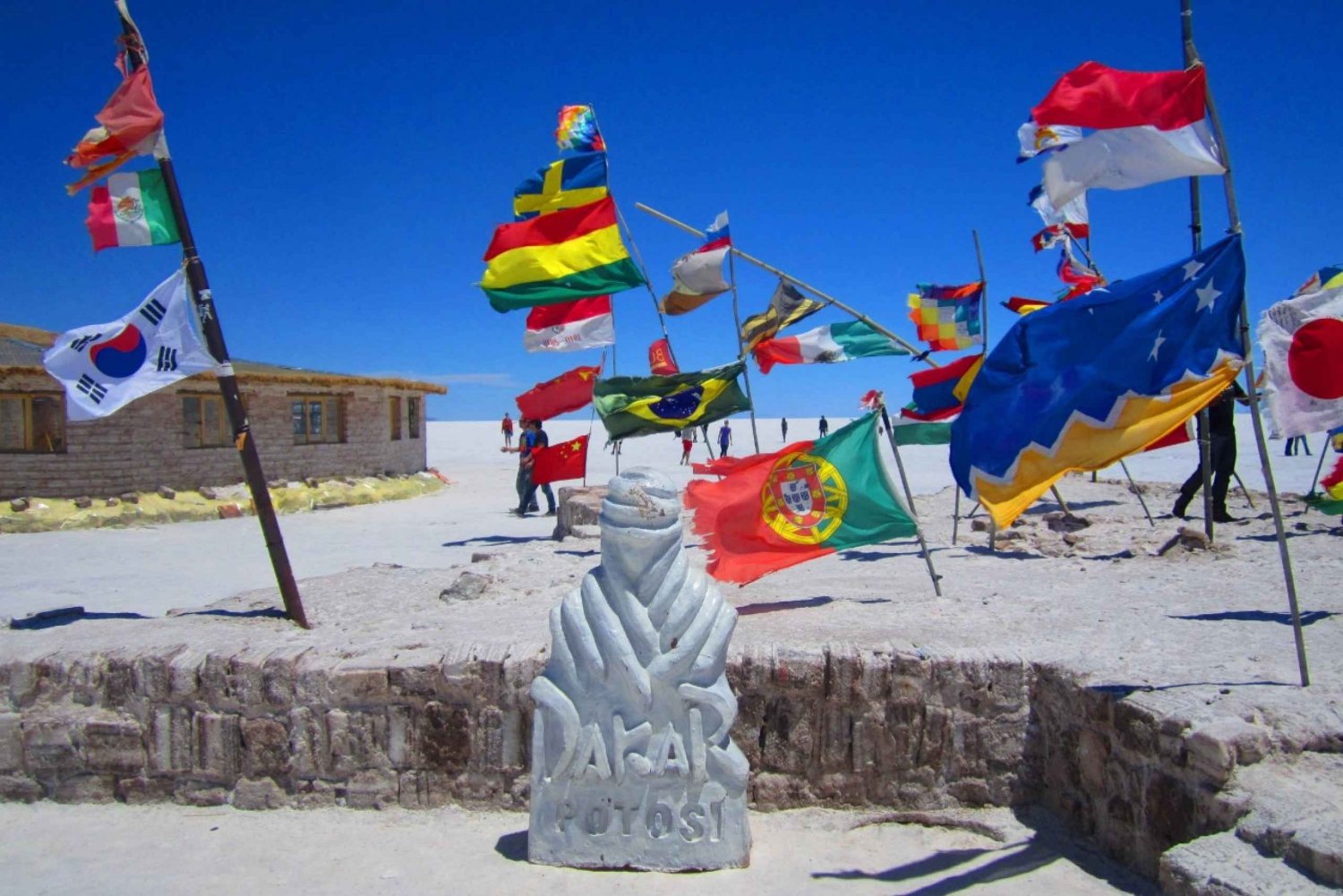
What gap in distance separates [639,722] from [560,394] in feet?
25.4

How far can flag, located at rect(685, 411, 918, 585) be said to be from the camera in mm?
6086

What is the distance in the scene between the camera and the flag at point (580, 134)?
31.8 feet

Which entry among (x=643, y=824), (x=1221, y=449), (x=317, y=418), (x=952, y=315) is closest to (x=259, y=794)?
(x=643, y=824)

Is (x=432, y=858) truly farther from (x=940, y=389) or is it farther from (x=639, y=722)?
(x=940, y=389)

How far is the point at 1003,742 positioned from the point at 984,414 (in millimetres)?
1688

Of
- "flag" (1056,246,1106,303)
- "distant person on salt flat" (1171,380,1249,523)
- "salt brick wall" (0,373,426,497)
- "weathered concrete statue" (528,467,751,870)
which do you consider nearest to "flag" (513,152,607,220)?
"flag" (1056,246,1106,303)

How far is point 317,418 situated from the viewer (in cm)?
1925

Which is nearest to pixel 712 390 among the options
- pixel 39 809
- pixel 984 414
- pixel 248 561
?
pixel 984 414

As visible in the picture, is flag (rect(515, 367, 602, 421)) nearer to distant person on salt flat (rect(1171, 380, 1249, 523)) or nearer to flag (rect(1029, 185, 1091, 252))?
flag (rect(1029, 185, 1091, 252))

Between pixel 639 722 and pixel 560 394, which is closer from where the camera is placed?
pixel 639 722

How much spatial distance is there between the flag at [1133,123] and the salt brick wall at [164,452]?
16.0m

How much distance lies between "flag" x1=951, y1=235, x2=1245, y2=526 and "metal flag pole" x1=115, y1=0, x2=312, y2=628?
14.8ft

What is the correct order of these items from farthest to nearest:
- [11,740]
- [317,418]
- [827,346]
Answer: [317,418]
[827,346]
[11,740]

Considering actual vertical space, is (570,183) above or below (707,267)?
above
